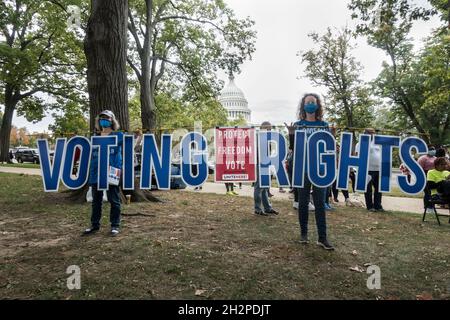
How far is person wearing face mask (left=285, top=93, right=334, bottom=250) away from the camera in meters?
5.12

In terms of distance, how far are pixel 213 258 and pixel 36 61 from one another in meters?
26.5

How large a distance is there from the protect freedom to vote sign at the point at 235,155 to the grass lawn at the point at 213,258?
101cm

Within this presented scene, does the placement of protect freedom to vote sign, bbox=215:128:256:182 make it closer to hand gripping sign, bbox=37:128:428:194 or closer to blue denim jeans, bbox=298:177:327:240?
hand gripping sign, bbox=37:128:428:194

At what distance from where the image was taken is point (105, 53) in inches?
314

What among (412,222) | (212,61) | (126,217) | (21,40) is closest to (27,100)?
Result: (21,40)

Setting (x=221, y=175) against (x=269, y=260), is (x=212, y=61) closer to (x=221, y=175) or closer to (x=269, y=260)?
(x=221, y=175)

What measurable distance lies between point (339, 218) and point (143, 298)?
5.67m

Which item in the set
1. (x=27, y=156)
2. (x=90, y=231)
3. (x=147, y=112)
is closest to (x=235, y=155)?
(x=90, y=231)

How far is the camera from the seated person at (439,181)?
7.83 meters

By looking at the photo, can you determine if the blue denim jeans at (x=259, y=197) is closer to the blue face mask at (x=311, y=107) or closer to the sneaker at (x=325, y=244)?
the sneaker at (x=325, y=244)

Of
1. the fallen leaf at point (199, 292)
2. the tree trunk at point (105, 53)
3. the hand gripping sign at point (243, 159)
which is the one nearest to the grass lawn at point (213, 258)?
the fallen leaf at point (199, 292)

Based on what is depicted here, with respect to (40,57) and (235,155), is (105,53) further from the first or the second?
(40,57)

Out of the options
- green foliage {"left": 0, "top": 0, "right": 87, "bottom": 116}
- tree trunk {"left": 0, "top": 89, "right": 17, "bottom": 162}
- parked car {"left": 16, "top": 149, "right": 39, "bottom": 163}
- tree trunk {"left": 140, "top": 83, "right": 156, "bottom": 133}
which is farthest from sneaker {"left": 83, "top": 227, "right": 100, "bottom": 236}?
parked car {"left": 16, "top": 149, "right": 39, "bottom": 163}

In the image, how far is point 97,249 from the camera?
4.79 meters
